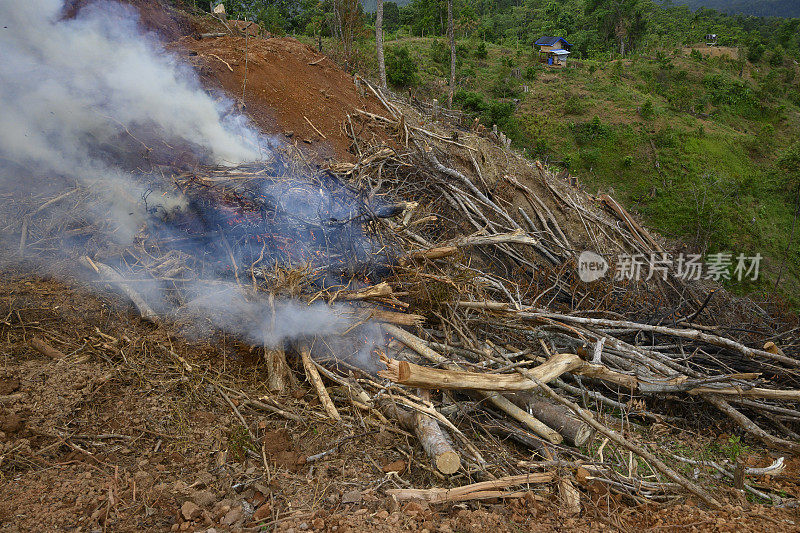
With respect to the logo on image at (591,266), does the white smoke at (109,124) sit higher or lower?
higher

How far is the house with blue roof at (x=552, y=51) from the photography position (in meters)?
25.7

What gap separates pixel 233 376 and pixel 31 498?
133cm

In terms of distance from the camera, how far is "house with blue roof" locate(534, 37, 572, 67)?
1010 inches

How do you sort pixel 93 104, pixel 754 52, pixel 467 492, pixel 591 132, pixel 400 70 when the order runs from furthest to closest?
pixel 754 52
pixel 591 132
pixel 400 70
pixel 93 104
pixel 467 492

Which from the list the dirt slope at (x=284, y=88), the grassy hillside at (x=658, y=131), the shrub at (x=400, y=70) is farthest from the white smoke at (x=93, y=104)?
the shrub at (x=400, y=70)

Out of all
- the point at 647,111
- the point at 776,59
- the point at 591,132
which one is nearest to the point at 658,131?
the point at 647,111

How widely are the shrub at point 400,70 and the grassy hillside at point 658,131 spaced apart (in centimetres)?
38

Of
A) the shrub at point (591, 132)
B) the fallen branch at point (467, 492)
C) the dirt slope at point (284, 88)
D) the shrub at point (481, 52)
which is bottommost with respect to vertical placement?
the fallen branch at point (467, 492)

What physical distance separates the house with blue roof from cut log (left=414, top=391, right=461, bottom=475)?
27.5m

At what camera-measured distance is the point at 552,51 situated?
84.8ft

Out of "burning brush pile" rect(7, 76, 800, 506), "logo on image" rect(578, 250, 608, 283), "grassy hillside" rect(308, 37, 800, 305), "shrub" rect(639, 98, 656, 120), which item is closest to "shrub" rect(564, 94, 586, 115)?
"grassy hillside" rect(308, 37, 800, 305)

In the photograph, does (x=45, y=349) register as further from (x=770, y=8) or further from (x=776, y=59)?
(x=770, y=8)

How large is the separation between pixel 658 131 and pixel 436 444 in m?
22.7

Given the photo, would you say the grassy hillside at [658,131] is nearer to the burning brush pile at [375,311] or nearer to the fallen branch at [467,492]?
→ the burning brush pile at [375,311]
